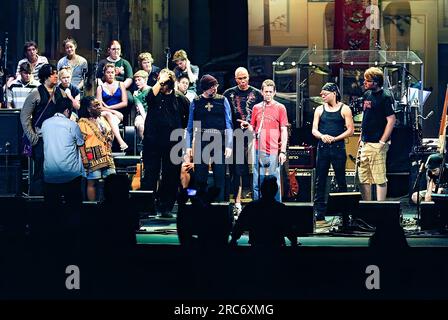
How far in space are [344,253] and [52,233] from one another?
3.48 m

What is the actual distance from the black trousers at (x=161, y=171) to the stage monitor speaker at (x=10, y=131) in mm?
1731

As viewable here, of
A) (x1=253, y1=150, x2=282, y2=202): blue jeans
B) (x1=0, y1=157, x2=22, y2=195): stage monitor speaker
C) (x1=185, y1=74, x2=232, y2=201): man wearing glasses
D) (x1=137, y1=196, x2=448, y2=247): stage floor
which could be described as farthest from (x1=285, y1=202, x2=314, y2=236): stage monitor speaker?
(x1=0, y1=157, x2=22, y2=195): stage monitor speaker

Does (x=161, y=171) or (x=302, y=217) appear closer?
(x=302, y=217)

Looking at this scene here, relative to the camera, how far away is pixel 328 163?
20.7m

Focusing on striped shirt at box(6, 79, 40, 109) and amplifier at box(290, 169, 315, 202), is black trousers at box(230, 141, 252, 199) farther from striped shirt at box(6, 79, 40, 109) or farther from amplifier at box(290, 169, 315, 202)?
striped shirt at box(6, 79, 40, 109)

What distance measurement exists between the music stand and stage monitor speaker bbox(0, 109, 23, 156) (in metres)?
4.44

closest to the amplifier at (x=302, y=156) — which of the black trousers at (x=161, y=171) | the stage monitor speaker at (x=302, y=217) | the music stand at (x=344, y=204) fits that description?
the black trousers at (x=161, y=171)

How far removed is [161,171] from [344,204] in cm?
281

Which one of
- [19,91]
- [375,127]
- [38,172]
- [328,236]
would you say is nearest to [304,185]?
[375,127]

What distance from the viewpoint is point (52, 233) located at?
1853cm

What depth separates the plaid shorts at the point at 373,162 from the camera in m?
20.5

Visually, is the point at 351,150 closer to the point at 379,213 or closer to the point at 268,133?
the point at 268,133

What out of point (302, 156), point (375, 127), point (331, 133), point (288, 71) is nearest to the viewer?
point (375, 127)

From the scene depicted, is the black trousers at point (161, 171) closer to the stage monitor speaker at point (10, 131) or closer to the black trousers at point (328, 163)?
the stage monitor speaker at point (10, 131)
